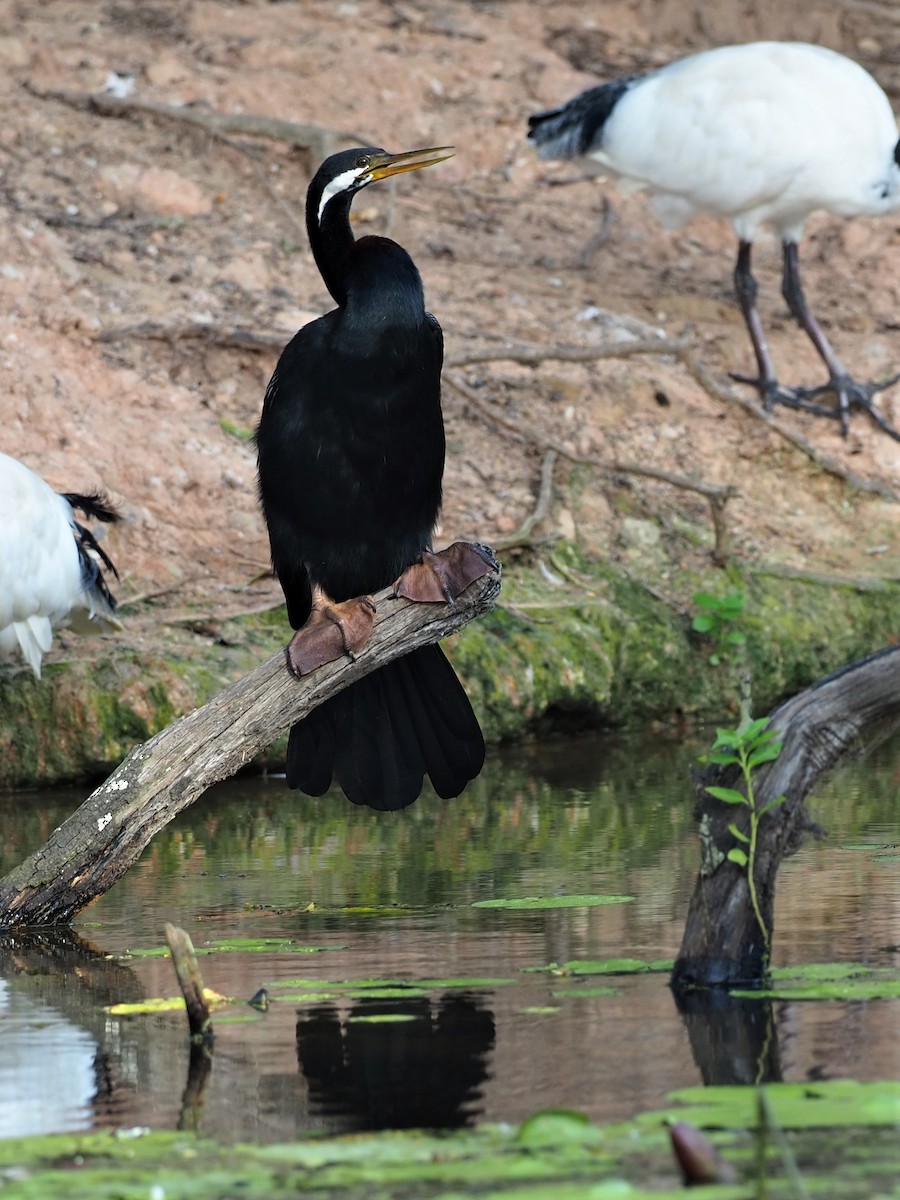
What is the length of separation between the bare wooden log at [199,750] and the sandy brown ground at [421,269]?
273 centimetres

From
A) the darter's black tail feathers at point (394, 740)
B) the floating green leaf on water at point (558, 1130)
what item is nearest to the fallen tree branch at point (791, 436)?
the darter's black tail feathers at point (394, 740)

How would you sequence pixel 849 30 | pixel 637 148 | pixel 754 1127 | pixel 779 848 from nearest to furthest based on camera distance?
1. pixel 754 1127
2. pixel 779 848
3. pixel 637 148
4. pixel 849 30

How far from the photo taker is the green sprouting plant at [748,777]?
3.67 meters

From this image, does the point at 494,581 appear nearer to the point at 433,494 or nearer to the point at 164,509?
the point at 433,494

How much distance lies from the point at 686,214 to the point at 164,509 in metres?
2.93

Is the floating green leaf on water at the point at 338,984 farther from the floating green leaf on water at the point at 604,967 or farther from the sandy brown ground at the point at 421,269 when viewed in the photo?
the sandy brown ground at the point at 421,269

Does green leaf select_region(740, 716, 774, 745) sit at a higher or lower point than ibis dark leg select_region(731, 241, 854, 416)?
lower

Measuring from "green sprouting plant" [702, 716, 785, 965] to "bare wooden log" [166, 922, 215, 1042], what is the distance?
988 millimetres

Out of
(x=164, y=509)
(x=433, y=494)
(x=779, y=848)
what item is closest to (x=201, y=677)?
(x=164, y=509)

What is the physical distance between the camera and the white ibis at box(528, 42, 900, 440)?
8672 millimetres

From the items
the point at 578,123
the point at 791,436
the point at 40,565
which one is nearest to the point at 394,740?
the point at 40,565

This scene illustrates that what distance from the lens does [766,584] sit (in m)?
8.15

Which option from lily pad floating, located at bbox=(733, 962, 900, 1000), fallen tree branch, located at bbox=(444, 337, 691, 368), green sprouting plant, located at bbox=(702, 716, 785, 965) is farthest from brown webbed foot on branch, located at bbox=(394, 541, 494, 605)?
fallen tree branch, located at bbox=(444, 337, 691, 368)

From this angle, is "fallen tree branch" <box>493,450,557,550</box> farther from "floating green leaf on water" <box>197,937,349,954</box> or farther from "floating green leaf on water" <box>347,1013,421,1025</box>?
"floating green leaf on water" <box>347,1013,421,1025</box>
